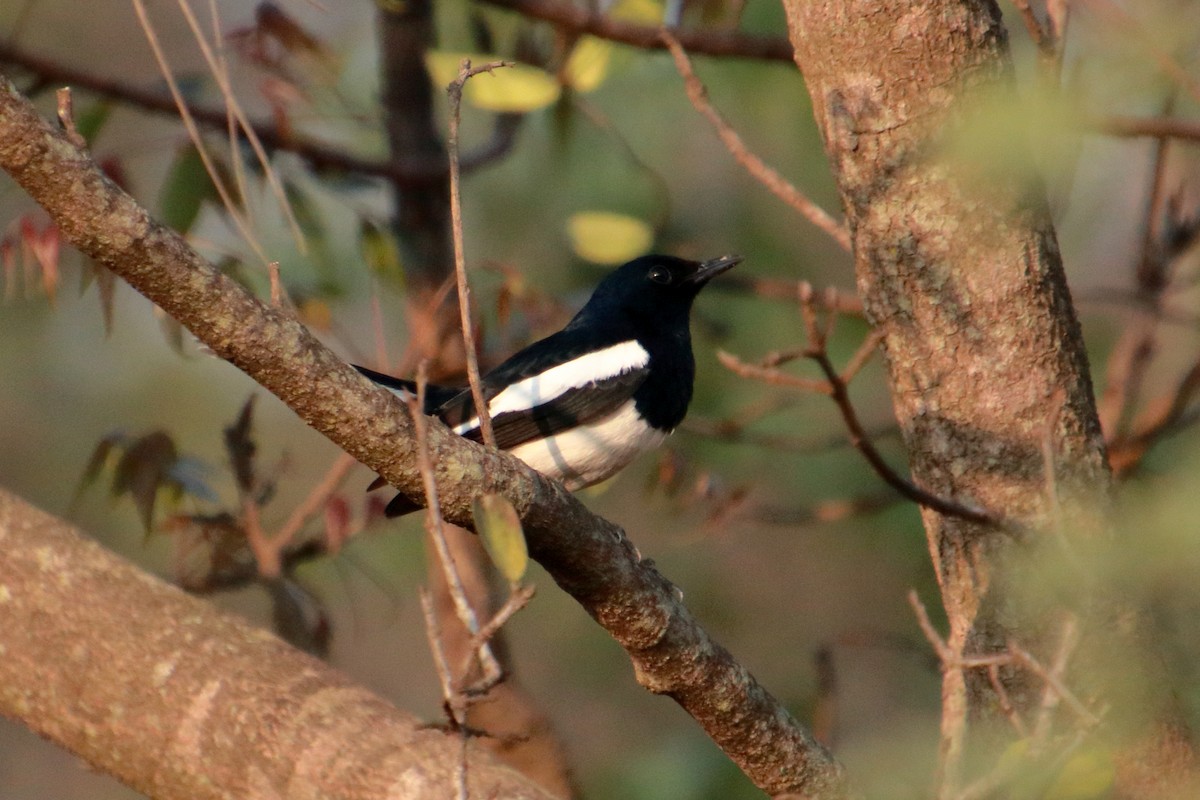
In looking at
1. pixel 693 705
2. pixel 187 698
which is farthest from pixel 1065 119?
pixel 187 698

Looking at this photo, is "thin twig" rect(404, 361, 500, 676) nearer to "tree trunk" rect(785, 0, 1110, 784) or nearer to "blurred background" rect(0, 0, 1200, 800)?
"blurred background" rect(0, 0, 1200, 800)

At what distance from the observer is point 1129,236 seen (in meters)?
6.97

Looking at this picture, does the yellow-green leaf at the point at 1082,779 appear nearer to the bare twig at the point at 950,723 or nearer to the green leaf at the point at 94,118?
the bare twig at the point at 950,723

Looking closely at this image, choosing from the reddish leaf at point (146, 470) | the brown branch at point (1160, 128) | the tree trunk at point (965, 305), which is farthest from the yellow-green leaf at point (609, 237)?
the brown branch at point (1160, 128)

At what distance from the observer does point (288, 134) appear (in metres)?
4.23

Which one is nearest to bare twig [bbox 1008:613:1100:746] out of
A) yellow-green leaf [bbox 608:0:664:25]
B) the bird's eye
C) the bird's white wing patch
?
the bird's white wing patch

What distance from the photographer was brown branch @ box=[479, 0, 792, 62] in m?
3.84

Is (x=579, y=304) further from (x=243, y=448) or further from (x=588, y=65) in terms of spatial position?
(x=243, y=448)

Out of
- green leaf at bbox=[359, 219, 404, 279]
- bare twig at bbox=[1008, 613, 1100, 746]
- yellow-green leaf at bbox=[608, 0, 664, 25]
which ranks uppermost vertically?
yellow-green leaf at bbox=[608, 0, 664, 25]

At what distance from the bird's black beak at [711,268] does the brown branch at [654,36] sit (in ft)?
2.13

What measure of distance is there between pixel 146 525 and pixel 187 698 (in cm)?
85

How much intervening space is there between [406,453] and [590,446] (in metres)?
1.74

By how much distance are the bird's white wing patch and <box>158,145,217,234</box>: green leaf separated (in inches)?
39.3

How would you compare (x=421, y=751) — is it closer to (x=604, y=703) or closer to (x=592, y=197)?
(x=592, y=197)
